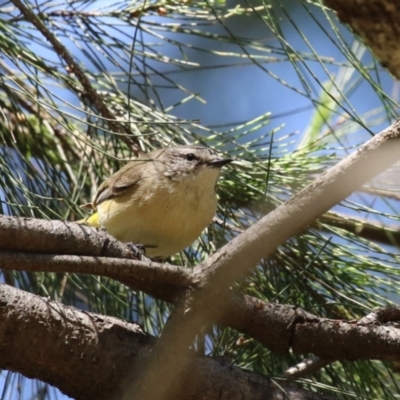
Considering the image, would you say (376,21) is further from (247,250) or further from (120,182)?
(120,182)

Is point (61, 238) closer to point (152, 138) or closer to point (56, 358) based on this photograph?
point (56, 358)

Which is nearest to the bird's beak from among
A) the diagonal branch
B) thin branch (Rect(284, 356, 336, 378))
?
the diagonal branch

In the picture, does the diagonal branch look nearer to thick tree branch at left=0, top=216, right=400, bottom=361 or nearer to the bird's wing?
the bird's wing

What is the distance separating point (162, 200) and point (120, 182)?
151 millimetres

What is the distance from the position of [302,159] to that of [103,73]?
71 cm

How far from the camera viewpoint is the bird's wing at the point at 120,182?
2.40m

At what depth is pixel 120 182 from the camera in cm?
250

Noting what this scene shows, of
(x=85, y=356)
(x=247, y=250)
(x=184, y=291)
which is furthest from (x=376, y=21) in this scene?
(x=85, y=356)

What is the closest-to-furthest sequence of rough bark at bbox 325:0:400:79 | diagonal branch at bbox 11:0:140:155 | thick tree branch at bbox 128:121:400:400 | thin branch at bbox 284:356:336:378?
rough bark at bbox 325:0:400:79 < thick tree branch at bbox 128:121:400:400 < thin branch at bbox 284:356:336:378 < diagonal branch at bbox 11:0:140:155

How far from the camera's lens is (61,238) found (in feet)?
4.80

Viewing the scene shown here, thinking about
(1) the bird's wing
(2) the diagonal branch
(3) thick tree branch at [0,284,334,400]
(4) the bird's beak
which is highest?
(2) the diagonal branch

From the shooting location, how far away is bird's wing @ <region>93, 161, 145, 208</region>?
2396 mm

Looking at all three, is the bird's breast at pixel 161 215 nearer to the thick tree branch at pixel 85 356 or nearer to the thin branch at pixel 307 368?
the thin branch at pixel 307 368

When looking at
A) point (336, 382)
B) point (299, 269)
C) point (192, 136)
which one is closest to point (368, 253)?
point (299, 269)
